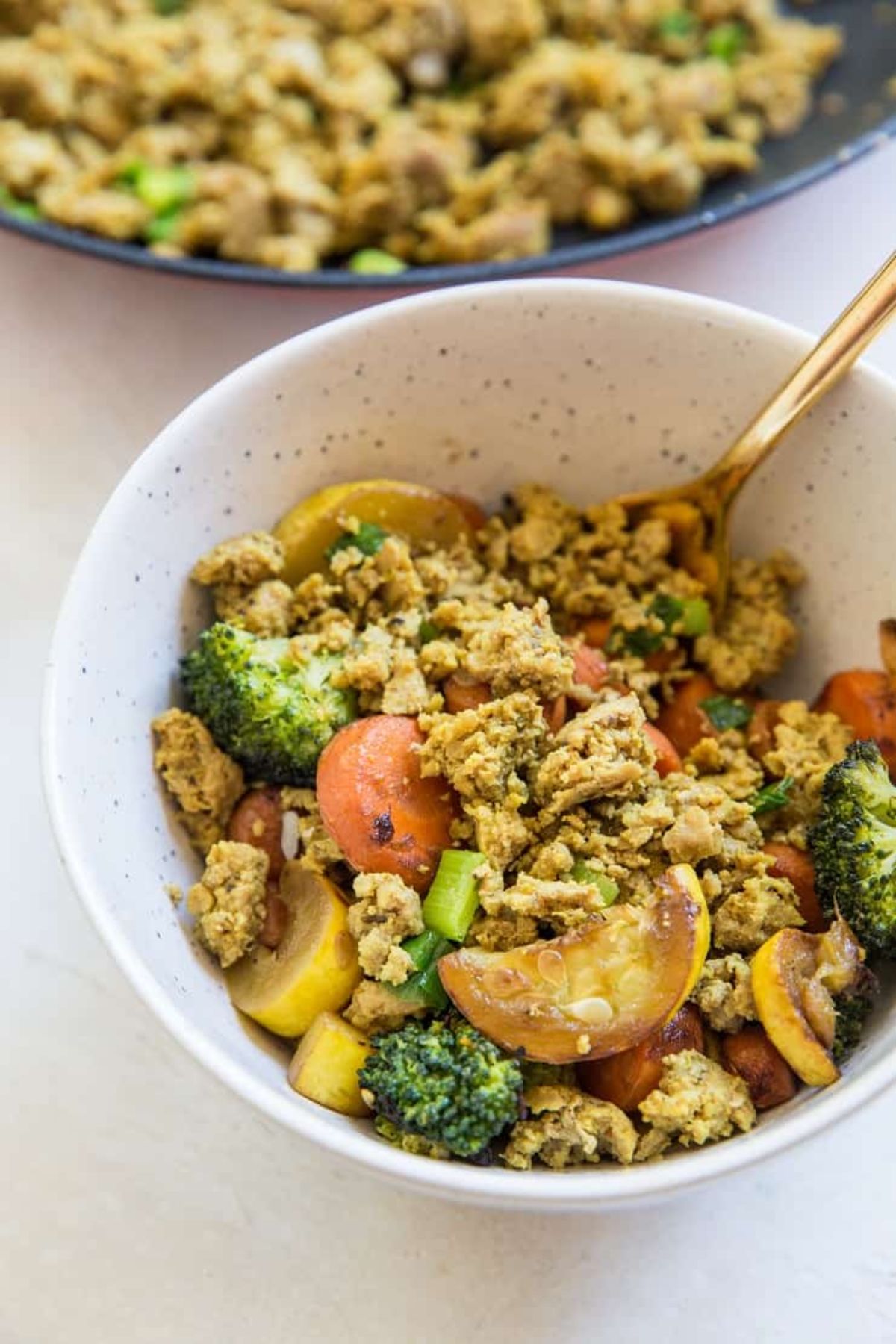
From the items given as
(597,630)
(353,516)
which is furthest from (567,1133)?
(353,516)

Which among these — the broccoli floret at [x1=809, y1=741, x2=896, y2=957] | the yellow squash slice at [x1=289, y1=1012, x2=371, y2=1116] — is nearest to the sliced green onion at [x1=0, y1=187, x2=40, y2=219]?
the yellow squash slice at [x1=289, y1=1012, x2=371, y2=1116]

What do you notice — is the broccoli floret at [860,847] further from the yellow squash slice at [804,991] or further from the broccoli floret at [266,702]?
the broccoli floret at [266,702]

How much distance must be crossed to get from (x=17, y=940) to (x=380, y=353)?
35.8 inches

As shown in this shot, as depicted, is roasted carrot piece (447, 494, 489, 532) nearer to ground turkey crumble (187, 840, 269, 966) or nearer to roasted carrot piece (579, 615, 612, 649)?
roasted carrot piece (579, 615, 612, 649)

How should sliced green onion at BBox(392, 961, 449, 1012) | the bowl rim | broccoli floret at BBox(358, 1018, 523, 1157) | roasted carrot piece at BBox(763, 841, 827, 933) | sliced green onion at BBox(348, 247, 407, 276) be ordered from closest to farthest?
broccoli floret at BBox(358, 1018, 523, 1157), sliced green onion at BBox(392, 961, 449, 1012), roasted carrot piece at BBox(763, 841, 827, 933), the bowl rim, sliced green onion at BBox(348, 247, 407, 276)

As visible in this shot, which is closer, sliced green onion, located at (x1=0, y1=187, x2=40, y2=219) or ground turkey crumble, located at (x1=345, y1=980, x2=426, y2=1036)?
ground turkey crumble, located at (x1=345, y1=980, x2=426, y2=1036)

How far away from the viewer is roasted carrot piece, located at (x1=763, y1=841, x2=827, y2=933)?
1.49 meters

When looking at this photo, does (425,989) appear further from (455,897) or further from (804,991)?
(804,991)

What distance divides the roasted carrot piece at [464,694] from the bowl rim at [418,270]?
2.09ft

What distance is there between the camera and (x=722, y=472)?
170cm

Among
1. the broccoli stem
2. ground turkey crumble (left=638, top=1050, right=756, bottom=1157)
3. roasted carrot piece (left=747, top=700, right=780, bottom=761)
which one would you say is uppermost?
roasted carrot piece (left=747, top=700, right=780, bottom=761)

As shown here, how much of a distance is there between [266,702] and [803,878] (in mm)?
632

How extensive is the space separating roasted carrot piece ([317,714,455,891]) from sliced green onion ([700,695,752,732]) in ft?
1.21

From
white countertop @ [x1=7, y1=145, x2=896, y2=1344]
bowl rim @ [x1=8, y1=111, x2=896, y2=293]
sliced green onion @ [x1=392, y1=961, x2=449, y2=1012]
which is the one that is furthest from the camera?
bowl rim @ [x1=8, y1=111, x2=896, y2=293]
